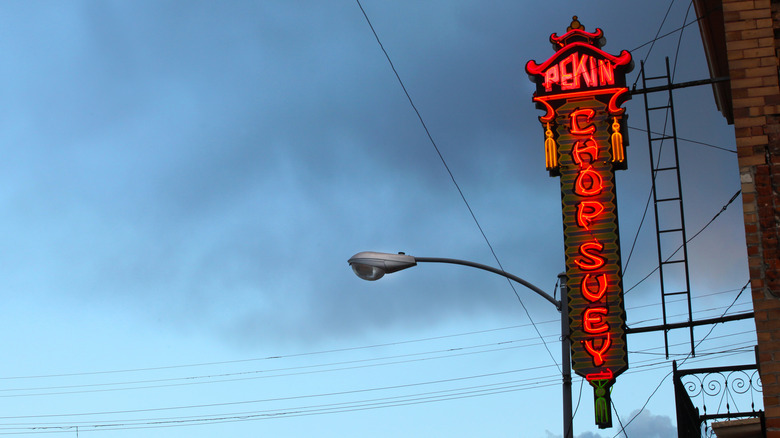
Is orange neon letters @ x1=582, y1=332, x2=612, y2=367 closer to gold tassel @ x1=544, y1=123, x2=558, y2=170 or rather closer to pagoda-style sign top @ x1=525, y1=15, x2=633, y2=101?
gold tassel @ x1=544, y1=123, x2=558, y2=170

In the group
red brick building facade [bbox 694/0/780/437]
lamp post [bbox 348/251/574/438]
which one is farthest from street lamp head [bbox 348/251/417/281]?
red brick building facade [bbox 694/0/780/437]

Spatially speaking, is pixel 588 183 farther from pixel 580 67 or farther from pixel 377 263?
pixel 377 263

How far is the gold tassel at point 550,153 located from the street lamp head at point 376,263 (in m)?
3.51

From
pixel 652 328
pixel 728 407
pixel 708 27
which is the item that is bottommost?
pixel 728 407

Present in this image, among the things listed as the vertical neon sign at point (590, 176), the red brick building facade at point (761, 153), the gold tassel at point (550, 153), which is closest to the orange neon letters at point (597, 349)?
the vertical neon sign at point (590, 176)

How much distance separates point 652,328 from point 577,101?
4472 millimetres

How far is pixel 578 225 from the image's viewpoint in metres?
15.4

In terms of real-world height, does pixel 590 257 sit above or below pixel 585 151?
below

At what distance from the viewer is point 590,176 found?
15.7m

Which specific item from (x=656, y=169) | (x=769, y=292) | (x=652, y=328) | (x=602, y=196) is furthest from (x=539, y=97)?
(x=769, y=292)

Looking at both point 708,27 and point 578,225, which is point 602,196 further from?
point 708,27

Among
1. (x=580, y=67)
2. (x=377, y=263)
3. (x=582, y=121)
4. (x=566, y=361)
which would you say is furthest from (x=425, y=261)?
(x=580, y=67)

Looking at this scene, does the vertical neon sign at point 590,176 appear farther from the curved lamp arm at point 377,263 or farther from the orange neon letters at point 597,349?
the curved lamp arm at point 377,263

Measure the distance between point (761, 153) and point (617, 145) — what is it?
558cm
